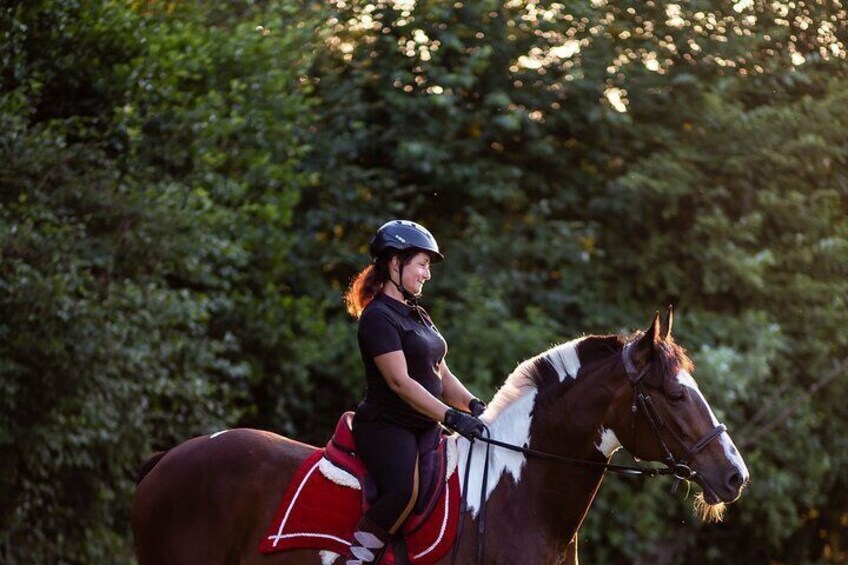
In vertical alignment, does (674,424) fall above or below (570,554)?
above

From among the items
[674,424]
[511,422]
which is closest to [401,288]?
[511,422]

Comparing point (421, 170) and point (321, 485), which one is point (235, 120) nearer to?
point (421, 170)

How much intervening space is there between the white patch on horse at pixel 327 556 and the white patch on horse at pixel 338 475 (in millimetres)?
354

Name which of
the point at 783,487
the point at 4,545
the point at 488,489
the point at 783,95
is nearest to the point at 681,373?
the point at 488,489

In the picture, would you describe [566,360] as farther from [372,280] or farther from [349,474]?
[349,474]

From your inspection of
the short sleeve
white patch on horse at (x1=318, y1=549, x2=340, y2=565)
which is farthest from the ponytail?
white patch on horse at (x1=318, y1=549, x2=340, y2=565)

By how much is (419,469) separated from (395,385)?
0.45 meters

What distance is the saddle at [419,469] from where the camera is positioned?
20.3ft

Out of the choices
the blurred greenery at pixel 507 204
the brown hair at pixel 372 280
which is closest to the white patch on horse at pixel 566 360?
the brown hair at pixel 372 280

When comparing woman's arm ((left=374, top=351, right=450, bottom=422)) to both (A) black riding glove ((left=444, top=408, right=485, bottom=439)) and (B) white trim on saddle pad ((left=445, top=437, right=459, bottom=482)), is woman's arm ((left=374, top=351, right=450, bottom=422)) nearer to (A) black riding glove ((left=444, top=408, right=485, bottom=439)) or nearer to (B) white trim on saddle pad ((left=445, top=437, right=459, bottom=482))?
(A) black riding glove ((left=444, top=408, right=485, bottom=439))

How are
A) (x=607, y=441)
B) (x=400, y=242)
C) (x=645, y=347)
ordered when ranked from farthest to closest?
1. (x=400, y=242)
2. (x=607, y=441)
3. (x=645, y=347)

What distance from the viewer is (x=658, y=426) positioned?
6.00 metres

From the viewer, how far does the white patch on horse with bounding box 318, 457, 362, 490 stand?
6352mm

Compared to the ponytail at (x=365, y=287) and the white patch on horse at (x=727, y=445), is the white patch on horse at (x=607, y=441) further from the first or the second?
the ponytail at (x=365, y=287)
